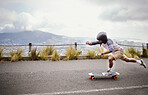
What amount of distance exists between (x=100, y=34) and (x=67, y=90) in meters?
2.28

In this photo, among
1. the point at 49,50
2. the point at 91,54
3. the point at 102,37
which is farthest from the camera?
the point at 49,50

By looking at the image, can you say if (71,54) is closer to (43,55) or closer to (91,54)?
(91,54)

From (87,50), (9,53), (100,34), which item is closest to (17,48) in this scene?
(9,53)

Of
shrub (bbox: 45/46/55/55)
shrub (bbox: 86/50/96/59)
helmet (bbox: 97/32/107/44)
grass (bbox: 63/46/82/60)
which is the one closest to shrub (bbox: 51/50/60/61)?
grass (bbox: 63/46/82/60)

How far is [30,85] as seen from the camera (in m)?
5.20

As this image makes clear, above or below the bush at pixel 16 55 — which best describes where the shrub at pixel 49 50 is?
above

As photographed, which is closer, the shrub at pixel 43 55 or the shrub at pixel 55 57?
the shrub at pixel 55 57

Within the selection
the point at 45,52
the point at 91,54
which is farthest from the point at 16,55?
the point at 91,54

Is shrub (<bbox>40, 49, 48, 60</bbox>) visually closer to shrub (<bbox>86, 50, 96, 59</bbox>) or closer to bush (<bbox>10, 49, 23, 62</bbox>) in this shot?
bush (<bbox>10, 49, 23, 62</bbox>)

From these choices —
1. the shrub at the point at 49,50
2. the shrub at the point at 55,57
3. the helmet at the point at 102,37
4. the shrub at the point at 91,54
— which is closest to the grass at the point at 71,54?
the shrub at the point at 55,57

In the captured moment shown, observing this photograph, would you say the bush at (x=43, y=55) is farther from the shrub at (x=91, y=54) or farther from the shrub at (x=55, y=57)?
the shrub at (x=91, y=54)

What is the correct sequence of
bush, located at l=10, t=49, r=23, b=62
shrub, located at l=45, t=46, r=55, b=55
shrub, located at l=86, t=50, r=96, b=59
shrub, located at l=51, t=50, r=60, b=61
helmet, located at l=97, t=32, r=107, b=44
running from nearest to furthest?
helmet, located at l=97, t=32, r=107, b=44, bush, located at l=10, t=49, r=23, b=62, shrub, located at l=51, t=50, r=60, b=61, shrub, located at l=86, t=50, r=96, b=59, shrub, located at l=45, t=46, r=55, b=55

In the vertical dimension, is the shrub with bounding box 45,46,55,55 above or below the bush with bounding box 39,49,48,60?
above

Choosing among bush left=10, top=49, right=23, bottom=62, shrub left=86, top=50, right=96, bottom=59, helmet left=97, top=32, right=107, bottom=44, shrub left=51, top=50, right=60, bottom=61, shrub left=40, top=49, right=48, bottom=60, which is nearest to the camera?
helmet left=97, top=32, right=107, bottom=44
